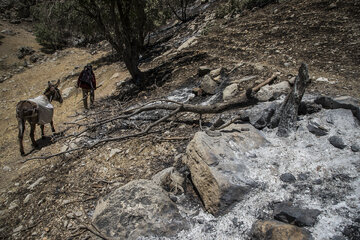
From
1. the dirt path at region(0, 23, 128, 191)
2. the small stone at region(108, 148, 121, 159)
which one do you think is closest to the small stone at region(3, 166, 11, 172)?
the dirt path at region(0, 23, 128, 191)

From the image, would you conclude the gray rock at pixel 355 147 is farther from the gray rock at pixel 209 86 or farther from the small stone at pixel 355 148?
the gray rock at pixel 209 86

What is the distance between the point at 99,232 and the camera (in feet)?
7.68

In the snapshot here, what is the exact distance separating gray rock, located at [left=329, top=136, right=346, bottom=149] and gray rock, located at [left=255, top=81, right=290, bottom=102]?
1.26 meters

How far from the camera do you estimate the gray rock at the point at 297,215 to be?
1.98 metres

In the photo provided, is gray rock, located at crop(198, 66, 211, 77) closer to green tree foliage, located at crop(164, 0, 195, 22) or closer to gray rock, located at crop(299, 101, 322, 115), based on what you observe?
gray rock, located at crop(299, 101, 322, 115)

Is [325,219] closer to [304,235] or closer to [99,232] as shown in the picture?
[304,235]

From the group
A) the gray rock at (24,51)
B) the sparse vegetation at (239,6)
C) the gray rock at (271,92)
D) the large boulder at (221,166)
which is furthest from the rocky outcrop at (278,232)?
the gray rock at (24,51)

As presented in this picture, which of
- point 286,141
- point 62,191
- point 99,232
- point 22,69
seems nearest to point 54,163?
point 62,191

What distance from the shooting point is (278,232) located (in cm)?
187

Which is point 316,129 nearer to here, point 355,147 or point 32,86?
point 355,147

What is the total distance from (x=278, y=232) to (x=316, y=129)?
5.23ft

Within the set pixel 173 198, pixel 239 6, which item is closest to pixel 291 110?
pixel 173 198

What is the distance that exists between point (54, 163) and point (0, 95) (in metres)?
8.08

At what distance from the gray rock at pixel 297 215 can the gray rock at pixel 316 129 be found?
1133mm
